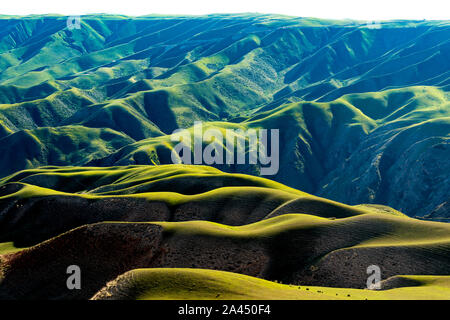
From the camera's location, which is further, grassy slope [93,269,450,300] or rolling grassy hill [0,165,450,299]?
rolling grassy hill [0,165,450,299]

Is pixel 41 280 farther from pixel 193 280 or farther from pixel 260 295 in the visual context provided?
pixel 260 295

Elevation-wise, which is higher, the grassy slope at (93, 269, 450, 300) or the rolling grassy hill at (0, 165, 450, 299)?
the rolling grassy hill at (0, 165, 450, 299)

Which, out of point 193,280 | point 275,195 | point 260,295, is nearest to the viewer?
point 260,295

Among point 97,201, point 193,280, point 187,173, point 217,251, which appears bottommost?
point 193,280

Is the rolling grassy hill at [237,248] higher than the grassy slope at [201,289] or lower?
higher

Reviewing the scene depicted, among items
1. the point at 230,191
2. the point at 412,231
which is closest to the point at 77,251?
the point at 230,191

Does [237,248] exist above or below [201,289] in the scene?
above

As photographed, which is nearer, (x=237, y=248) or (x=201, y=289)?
(x=201, y=289)

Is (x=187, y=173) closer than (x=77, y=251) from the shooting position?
No

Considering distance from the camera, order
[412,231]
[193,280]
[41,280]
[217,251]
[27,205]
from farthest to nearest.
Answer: [27,205]
[412,231]
[217,251]
[41,280]
[193,280]

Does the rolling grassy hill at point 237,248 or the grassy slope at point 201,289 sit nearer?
the grassy slope at point 201,289
